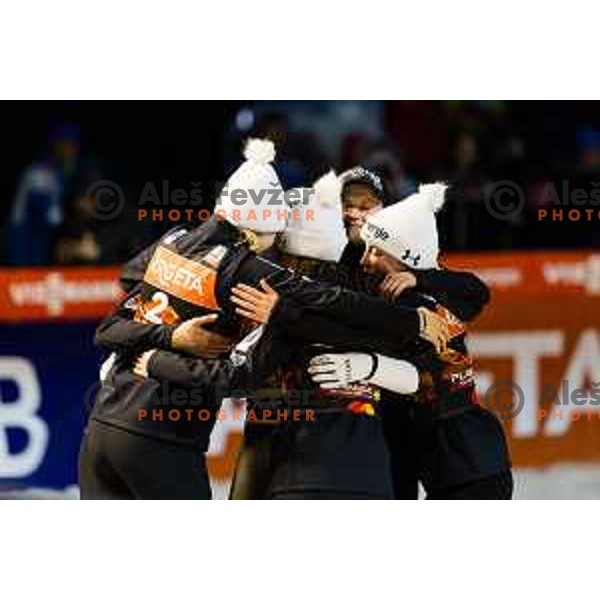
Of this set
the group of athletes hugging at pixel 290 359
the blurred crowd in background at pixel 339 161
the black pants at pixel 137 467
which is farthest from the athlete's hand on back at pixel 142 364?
the blurred crowd in background at pixel 339 161

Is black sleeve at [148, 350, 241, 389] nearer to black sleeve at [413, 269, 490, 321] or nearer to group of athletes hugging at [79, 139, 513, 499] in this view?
group of athletes hugging at [79, 139, 513, 499]

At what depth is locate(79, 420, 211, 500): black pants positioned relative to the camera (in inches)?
242

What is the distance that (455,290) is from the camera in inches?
258

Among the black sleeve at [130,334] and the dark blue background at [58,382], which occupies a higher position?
the black sleeve at [130,334]

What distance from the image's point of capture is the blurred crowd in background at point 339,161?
9.11 m

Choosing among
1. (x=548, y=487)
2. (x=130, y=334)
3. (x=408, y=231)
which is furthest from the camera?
(x=548, y=487)

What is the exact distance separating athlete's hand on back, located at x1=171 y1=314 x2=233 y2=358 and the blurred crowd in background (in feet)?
8.20

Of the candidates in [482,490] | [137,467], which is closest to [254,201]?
[137,467]

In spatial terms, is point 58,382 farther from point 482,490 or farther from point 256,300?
point 482,490

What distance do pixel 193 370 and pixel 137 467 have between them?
0.42m

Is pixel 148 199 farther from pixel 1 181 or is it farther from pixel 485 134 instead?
pixel 485 134

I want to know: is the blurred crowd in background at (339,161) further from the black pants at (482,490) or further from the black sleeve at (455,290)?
the black pants at (482,490)

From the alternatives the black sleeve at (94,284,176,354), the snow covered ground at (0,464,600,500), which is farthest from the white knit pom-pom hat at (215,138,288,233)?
the snow covered ground at (0,464,600,500)

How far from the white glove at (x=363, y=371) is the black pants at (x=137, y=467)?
0.59m
